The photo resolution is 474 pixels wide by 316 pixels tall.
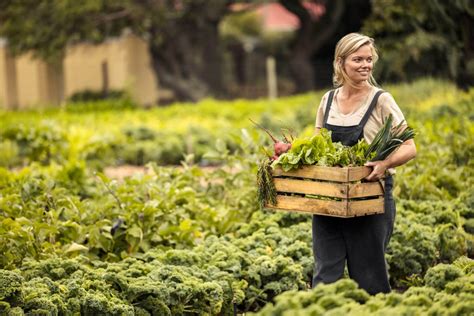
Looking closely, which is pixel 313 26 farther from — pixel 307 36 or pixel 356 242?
pixel 356 242

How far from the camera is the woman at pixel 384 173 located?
20.3 feet

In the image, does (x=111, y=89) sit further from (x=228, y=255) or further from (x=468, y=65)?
(x=228, y=255)

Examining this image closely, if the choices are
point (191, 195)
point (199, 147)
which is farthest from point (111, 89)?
point (191, 195)

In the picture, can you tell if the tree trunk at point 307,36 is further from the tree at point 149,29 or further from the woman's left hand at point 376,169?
the woman's left hand at point 376,169

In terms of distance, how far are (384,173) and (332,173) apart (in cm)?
36

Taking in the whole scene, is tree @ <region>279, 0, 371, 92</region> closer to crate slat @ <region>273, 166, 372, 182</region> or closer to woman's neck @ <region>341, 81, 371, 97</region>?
woman's neck @ <region>341, 81, 371, 97</region>

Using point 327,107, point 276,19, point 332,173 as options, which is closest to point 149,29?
point 276,19

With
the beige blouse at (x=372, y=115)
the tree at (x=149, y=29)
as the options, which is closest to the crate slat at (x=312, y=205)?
the beige blouse at (x=372, y=115)

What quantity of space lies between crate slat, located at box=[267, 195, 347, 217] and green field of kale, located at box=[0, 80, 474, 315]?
0.60 meters

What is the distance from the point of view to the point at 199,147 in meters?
18.8

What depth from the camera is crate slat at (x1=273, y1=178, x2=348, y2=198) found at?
5941 mm

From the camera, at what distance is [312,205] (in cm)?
606

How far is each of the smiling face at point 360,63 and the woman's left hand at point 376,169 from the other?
522 mm

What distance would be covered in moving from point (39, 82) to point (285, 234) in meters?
32.8
